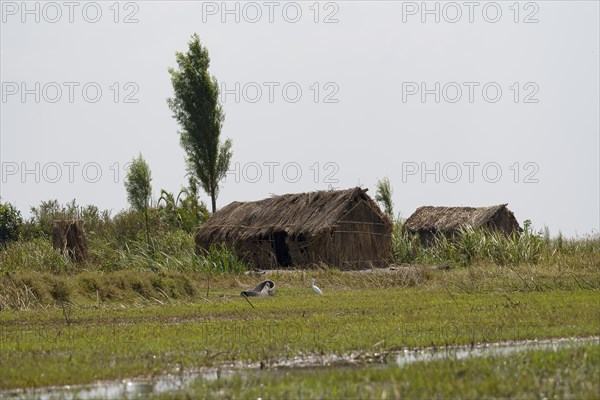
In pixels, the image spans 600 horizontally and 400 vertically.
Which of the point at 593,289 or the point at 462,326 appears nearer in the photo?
the point at 462,326

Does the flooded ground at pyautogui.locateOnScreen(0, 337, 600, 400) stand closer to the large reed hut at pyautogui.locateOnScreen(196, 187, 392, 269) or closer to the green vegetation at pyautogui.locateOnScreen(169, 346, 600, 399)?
the green vegetation at pyautogui.locateOnScreen(169, 346, 600, 399)

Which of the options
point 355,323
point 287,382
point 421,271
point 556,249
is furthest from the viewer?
point 556,249

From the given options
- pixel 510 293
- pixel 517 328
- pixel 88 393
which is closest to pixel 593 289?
pixel 510 293

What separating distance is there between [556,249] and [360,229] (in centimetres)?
639

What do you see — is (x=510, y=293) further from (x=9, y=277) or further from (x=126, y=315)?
(x=9, y=277)

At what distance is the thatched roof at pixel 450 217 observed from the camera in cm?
3925

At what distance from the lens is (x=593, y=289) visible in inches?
762

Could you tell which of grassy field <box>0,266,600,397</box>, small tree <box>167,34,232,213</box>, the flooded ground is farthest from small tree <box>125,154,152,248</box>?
the flooded ground

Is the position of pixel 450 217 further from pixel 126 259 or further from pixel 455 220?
pixel 126 259

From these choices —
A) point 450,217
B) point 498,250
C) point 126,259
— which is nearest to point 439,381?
point 498,250

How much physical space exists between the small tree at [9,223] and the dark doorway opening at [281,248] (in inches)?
572

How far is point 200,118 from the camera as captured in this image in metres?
40.8

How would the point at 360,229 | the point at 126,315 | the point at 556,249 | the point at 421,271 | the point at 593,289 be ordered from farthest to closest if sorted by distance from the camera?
the point at 360,229 < the point at 556,249 < the point at 421,271 < the point at 593,289 < the point at 126,315

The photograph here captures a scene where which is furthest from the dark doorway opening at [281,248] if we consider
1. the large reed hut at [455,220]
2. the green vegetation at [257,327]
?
the green vegetation at [257,327]
